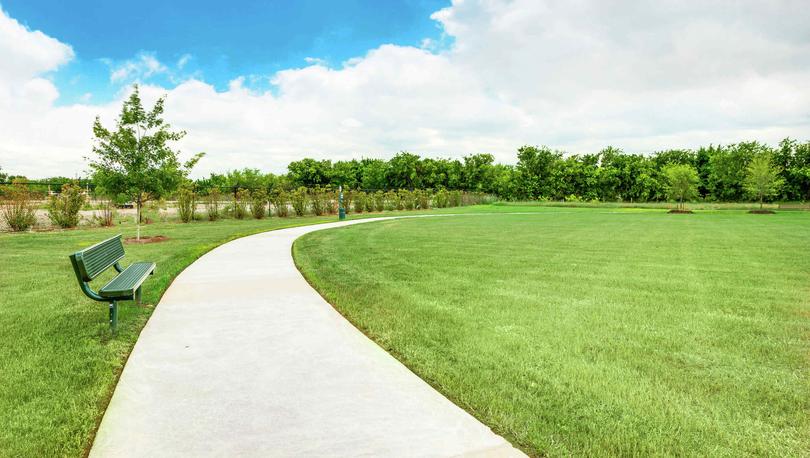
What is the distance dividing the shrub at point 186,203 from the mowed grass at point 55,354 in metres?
12.2

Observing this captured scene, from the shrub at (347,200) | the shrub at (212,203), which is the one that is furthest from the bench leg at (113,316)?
the shrub at (347,200)

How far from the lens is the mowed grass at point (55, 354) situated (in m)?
2.93

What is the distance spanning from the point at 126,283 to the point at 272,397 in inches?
123

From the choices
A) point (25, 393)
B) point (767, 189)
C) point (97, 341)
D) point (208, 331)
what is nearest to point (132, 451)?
point (25, 393)

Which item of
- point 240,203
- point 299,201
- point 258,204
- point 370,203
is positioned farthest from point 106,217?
point 370,203

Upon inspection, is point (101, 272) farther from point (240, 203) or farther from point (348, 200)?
point (348, 200)

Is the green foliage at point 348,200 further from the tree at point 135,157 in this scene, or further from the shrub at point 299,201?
the tree at point 135,157

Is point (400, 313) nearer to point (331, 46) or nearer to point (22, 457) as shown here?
point (22, 457)

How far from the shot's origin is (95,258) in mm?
5219

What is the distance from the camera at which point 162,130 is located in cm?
1355

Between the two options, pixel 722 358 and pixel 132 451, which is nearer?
pixel 132 451

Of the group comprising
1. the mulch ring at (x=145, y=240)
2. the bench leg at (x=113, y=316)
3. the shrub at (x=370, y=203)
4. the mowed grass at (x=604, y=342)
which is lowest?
the mowed grass at (x=604, y=342)

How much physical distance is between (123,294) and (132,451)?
2715mm

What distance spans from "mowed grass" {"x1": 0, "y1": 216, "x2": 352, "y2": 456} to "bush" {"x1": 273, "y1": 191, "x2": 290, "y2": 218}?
16435 mm
